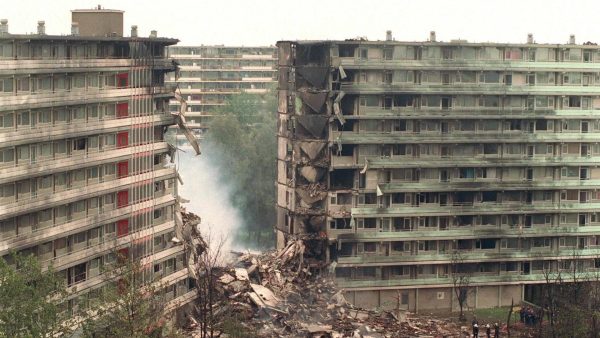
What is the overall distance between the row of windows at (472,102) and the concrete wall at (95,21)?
86.8ft

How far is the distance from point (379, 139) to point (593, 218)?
70.5 feet

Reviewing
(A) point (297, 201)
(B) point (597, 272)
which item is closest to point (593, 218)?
(B) point (597, 272)

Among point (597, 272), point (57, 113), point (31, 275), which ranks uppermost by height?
point (57, 113)

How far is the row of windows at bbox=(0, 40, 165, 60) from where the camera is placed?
3346 inches

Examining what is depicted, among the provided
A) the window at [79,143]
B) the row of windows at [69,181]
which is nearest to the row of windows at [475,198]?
the row of windows at [69,181]

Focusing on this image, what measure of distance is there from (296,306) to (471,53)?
2766 centimetres

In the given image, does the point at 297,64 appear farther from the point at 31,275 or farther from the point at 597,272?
the point at 31,275

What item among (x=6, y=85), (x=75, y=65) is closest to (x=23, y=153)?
(x=6, y=85)

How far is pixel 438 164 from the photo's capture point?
121375 mm

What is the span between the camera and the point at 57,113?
90.4m

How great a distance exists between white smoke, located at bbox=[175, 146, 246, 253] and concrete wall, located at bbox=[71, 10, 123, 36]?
39.8 meters

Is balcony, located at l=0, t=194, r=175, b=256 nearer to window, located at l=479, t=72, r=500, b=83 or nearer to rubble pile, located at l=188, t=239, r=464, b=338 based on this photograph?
rubble pile, located at l=188, t=239, r=464, b=338

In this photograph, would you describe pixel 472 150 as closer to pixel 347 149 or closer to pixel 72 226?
pixel 347 149

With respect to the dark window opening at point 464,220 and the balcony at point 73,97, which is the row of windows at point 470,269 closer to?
the dark window opening at point 464,220
